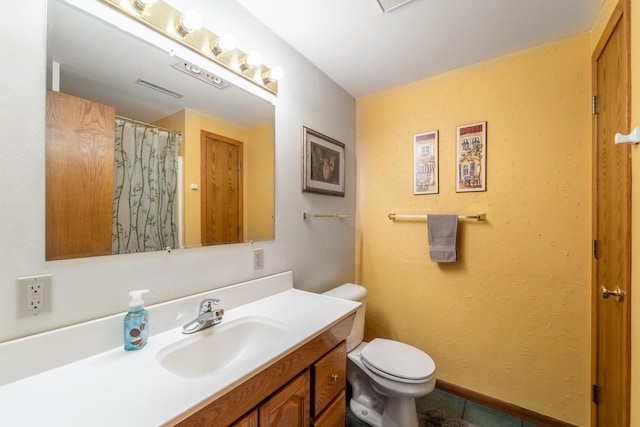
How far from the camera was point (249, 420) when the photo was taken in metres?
0.74

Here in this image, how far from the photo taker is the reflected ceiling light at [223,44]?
1168 millimetres

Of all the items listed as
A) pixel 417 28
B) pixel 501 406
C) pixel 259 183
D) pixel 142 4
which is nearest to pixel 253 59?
pixel 142 4

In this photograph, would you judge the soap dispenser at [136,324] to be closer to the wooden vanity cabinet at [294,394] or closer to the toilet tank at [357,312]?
the wooden vanity cabinet at [294,394]

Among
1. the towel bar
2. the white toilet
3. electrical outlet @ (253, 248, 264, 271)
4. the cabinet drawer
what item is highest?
the towel bar

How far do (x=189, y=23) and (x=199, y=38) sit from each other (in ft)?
0.31

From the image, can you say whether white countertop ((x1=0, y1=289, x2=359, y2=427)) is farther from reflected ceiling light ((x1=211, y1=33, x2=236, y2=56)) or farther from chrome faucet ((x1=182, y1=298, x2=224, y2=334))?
reflected ceiling light ((x1=211, y1=33, x2=236, y2=56))

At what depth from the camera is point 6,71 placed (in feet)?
2.31

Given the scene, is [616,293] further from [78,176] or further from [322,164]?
[78,176]

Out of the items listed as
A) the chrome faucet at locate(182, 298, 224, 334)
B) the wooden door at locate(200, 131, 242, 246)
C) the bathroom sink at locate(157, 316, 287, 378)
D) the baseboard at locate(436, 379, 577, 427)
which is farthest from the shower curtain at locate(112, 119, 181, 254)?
the baseboard at locate(436, 379, 577, 427)

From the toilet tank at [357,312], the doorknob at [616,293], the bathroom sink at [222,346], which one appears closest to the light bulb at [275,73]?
the bathroom sink at [222,346]

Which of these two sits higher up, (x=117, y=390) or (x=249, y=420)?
(x=117, y=390)

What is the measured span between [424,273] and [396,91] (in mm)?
1373

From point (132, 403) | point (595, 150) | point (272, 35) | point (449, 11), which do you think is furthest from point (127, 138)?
point (595, 150)

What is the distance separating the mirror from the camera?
31.6 inches
